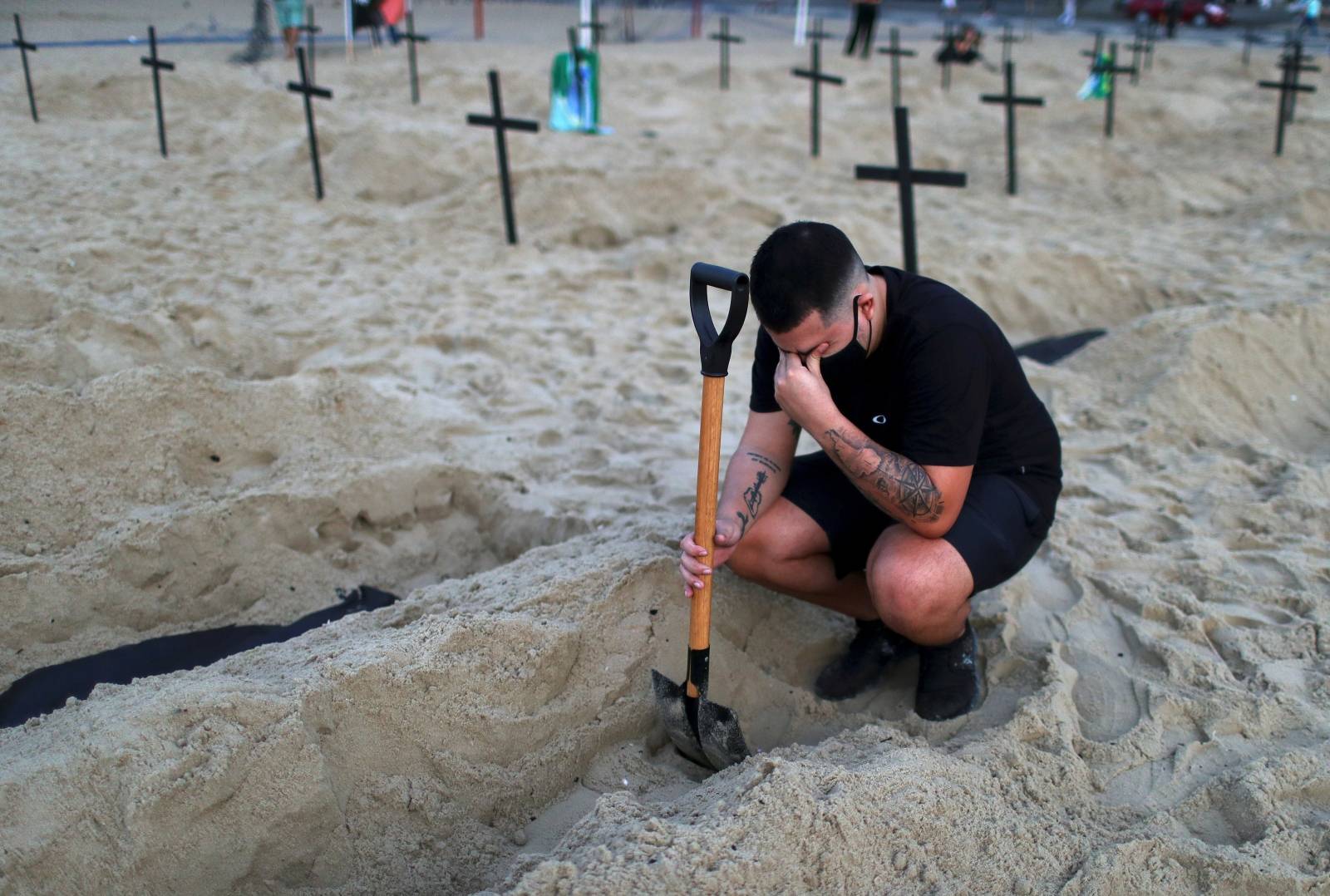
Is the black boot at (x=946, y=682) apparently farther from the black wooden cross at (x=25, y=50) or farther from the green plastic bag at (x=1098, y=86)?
the green plastic bag at (x=1098, y=86)

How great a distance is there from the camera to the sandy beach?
5.96 feet

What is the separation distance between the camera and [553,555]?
2.71 metres

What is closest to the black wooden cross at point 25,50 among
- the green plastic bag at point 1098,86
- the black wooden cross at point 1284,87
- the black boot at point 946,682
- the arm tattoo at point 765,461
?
the arm tattoo at point 765,461

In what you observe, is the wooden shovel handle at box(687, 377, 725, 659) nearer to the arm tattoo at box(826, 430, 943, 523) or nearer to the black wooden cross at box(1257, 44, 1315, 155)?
the arm tattoo at box(826, 430, 943, 523)

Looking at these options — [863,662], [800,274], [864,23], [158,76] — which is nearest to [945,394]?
[800,274]

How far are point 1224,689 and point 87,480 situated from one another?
3.22 m

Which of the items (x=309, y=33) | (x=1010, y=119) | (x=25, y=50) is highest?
(x=309, y=33)

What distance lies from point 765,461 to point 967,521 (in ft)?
1.72

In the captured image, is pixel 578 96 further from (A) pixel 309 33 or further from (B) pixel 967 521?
(B) pixel 967 521

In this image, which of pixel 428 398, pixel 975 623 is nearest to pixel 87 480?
pixel 428 398

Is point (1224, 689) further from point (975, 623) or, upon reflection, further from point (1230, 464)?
point (1230, 464)

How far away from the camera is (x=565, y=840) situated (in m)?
1.77

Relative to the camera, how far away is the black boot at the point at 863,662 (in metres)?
2.49

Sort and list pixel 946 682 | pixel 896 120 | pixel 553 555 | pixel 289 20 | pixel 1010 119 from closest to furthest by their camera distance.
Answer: pixel 946 682 → pixel 553 555 → pixel 896 120 → pixel 1010 119 → pixel 289 20
